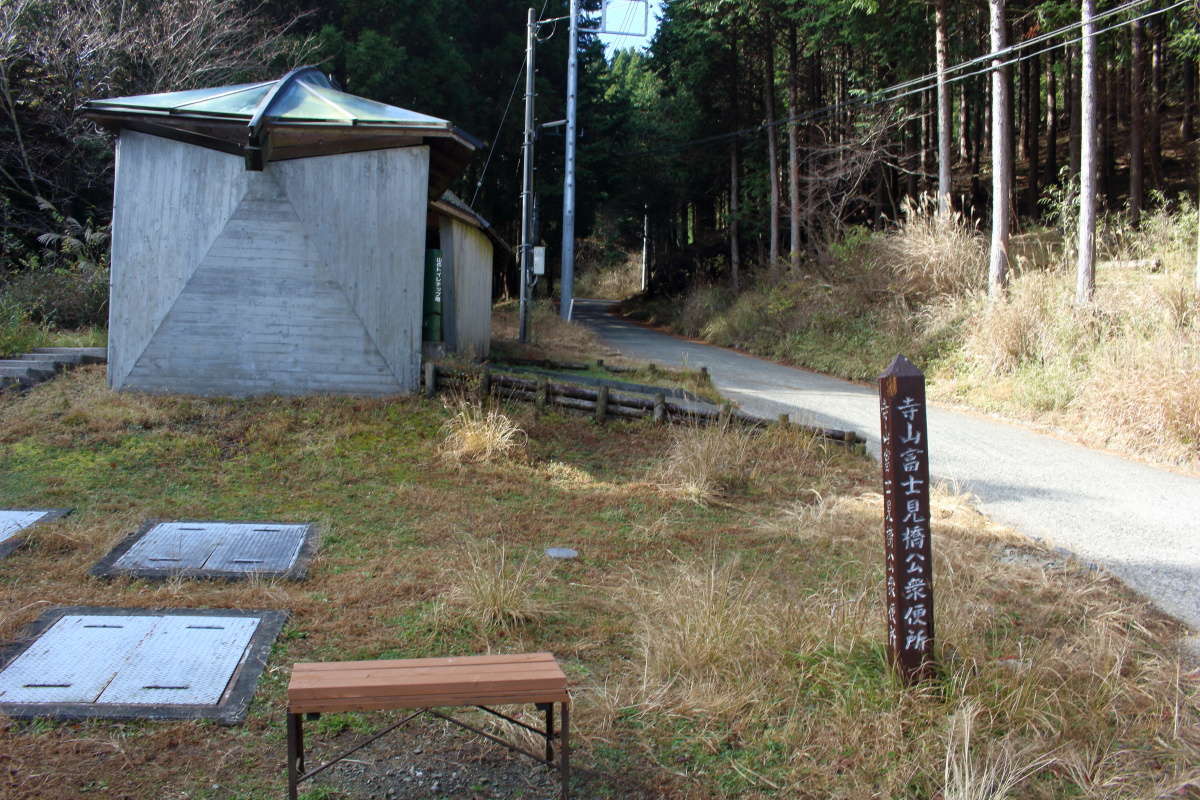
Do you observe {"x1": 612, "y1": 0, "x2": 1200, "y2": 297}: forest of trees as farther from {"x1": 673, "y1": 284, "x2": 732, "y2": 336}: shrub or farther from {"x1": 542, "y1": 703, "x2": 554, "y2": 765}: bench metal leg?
{"x1": 542, "y1": 703, "x2": 554, "y2": 765}: bench metal leg

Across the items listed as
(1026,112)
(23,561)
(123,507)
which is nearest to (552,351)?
(123,507)

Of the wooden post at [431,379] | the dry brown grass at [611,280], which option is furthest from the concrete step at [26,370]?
the dry brown grass at [611,280]

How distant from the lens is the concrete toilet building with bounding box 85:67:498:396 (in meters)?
10.5

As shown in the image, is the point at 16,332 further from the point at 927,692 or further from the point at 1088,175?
the point at 1088,175

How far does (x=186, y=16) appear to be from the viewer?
18.8 metres

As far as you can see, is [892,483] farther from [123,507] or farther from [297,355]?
[297,355]

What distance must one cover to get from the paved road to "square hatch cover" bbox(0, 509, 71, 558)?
286 inches

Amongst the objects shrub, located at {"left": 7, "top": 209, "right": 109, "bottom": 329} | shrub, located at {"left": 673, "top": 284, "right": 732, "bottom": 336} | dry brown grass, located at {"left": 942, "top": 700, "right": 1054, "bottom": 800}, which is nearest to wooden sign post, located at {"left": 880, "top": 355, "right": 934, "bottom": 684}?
dry brown grass, located at {"left": 942, "top": 700, "right": 1054, "bottom": 800}

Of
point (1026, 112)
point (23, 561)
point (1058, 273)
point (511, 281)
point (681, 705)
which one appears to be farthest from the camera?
point (511, 281)

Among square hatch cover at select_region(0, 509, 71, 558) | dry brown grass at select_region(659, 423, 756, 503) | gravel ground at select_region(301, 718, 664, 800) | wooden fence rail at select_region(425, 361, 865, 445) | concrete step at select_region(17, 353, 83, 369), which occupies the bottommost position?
gravel ground at select_region(301, 718, 664, 800)

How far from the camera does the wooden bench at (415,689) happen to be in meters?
3.32

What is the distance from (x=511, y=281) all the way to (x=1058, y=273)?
954 inches

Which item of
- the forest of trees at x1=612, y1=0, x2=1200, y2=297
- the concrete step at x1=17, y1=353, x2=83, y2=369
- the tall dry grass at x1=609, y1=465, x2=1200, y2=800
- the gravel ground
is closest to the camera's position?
the gravel ground

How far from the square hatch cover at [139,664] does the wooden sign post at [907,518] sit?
2927mm
